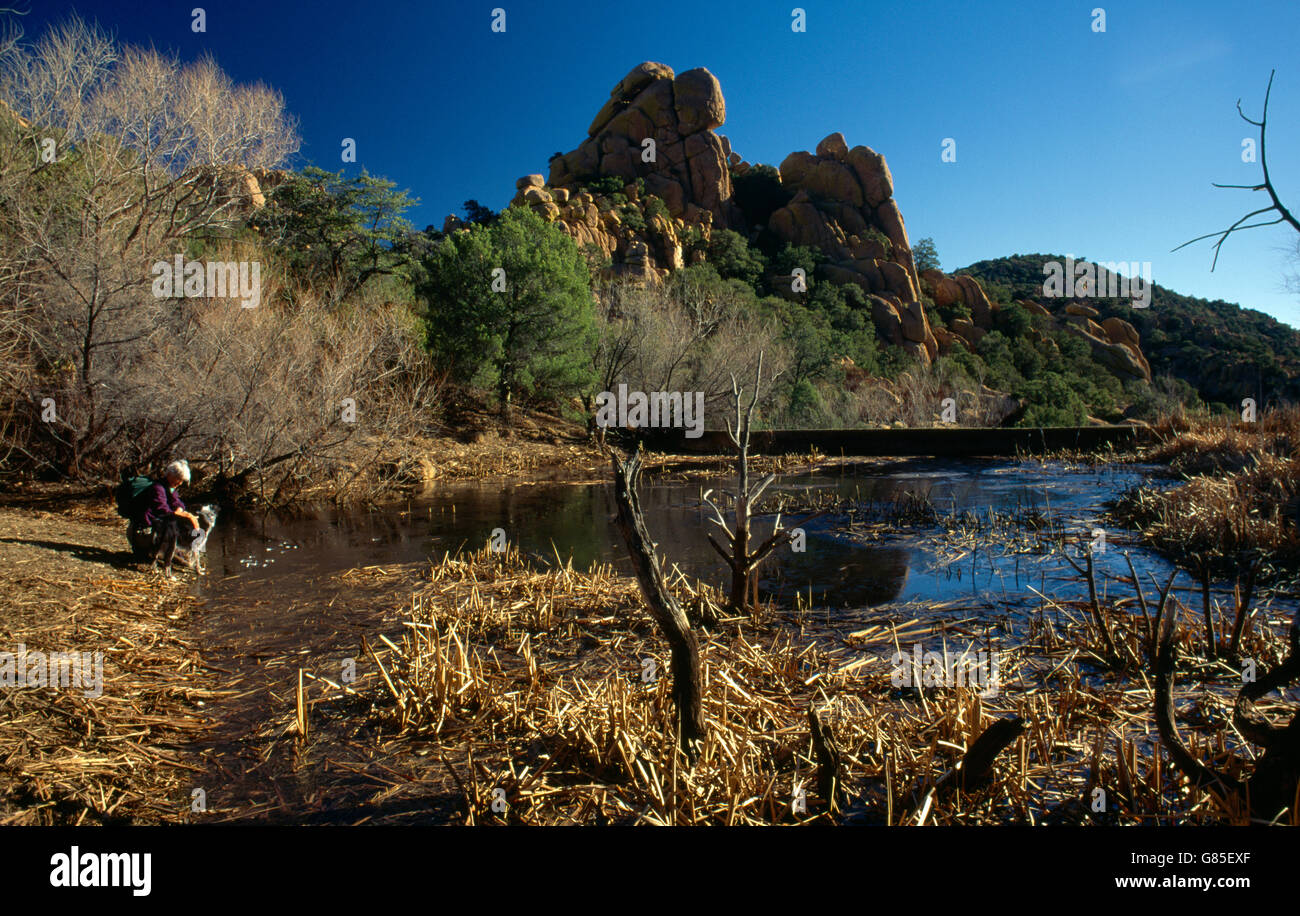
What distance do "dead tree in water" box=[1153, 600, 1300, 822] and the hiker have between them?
30.8 ft

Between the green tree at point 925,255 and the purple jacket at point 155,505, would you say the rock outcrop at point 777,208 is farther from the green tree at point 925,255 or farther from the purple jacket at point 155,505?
the purple jacket at point 155,505

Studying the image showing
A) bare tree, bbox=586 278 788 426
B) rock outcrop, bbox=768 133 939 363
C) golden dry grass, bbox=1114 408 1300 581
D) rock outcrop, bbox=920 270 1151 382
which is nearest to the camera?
golden dry grass, bbox=1114 408 1300 581

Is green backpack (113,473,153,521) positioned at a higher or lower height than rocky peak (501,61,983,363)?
lower

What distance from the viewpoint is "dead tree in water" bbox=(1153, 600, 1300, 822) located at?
2.67m

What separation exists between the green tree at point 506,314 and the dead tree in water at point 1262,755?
26.7 meters

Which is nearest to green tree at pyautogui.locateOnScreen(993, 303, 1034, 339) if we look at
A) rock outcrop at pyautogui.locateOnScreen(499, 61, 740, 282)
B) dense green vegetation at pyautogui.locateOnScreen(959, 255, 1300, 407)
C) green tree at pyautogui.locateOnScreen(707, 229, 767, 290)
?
dense green vegetation at pyautogui.locateOnScreen(959, 255, 1300, 407)

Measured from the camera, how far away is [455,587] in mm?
7895

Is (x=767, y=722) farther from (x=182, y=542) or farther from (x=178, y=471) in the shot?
(x=182, y=542)

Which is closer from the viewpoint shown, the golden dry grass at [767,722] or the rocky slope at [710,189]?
the golden dry grass at [767,722]

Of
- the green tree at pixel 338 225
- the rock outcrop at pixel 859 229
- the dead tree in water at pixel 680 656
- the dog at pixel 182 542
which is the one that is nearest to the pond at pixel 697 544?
the dog at pixel 182 542

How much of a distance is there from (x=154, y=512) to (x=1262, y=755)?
10.1 metres

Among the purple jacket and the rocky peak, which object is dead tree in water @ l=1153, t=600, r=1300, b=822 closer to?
the purple jacket

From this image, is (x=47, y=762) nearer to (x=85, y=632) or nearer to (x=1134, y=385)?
(x=85, y=632)

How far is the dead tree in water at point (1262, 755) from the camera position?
2.67 meters
